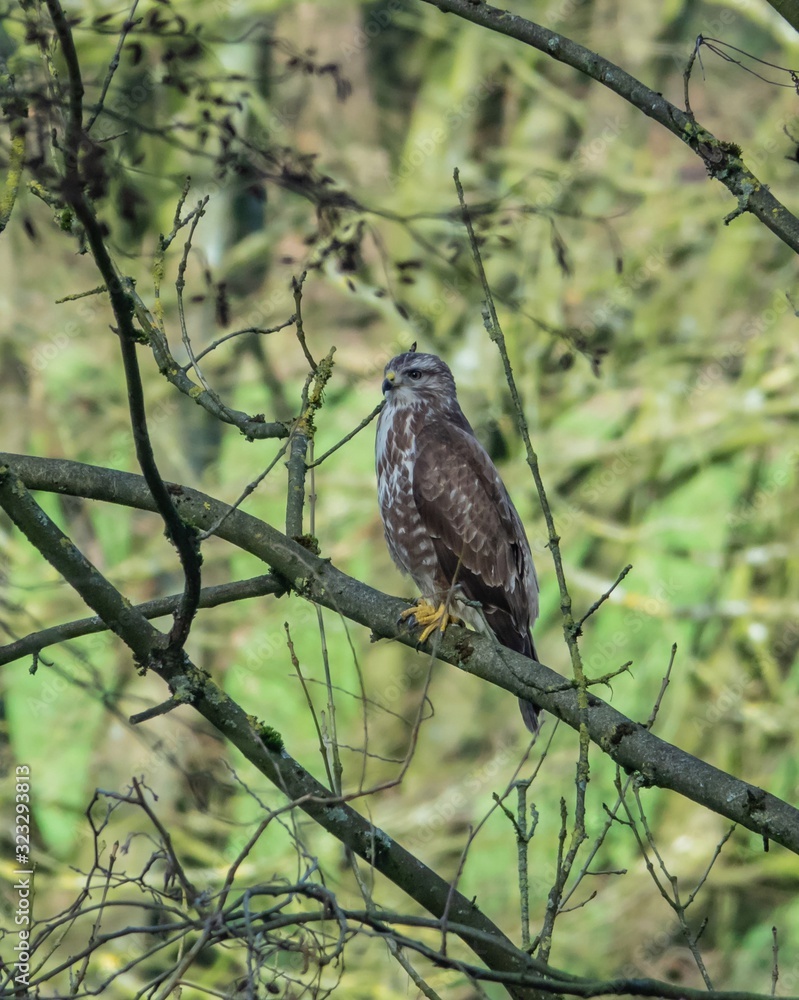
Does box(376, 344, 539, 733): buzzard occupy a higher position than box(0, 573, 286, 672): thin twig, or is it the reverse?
box(376, 344, 539, 733): buzzard

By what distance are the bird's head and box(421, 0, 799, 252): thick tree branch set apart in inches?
82.3

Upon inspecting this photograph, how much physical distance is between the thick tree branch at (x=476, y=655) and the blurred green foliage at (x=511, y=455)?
4.32 metres

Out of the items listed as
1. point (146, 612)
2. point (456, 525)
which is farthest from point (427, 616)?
point (146, 612)

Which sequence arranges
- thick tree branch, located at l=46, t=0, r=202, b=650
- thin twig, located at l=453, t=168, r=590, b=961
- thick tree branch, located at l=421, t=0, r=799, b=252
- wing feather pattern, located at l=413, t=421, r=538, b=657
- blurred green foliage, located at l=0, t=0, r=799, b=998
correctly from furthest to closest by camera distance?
blurred green foliage, located at l=0, t=0, r=799, b=998
wing feather pattern, located at l=413, t=421, r=538, b=657
thick tree branch, located at l=421, t=0, r=799, b=252
thin twig, located at l=453, t=168, r=590, b=961
thick tree branch, located at l=46, t=0, r=202, b=650

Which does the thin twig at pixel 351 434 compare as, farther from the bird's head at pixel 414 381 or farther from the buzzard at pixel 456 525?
the bird's head at pixel 414 381

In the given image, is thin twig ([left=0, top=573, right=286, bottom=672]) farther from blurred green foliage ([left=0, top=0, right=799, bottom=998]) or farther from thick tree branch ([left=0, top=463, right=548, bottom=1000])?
blurred green foliage ([left=0, top=0, right=799, bottom=998])

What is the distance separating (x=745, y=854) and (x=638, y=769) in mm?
5804

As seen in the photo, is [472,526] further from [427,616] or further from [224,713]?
[224,713]

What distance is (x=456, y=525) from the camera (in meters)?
4.77

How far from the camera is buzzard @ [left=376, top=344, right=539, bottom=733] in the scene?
188 inches

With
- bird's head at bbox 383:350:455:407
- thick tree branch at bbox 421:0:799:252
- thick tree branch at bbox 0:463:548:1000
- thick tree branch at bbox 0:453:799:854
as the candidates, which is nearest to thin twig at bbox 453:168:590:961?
thick tree branch at bbox 0:453:799:854

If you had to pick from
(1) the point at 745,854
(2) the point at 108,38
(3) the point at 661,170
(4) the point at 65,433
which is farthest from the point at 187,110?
(1) the point at 745,854

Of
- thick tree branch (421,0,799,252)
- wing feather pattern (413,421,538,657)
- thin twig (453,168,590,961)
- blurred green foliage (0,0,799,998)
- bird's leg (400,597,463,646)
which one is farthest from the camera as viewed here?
blurred green foliage (0,0,799,998)

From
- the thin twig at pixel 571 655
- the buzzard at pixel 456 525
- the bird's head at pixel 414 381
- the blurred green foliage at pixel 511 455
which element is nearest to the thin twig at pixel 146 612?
the thin twig at pixel 571 655
